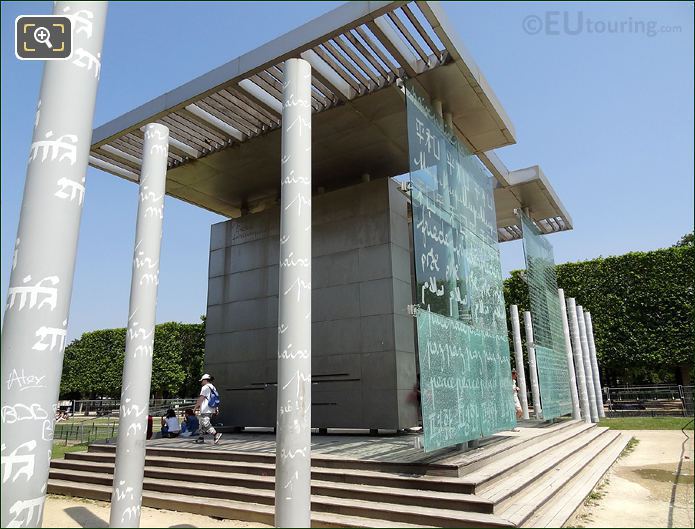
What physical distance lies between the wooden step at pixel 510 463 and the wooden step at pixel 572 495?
2.18 feet

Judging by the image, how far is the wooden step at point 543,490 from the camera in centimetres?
558

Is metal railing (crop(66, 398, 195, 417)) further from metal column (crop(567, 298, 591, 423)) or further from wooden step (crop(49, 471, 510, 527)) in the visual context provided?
metal column (crop(567, 298, 591, 423))

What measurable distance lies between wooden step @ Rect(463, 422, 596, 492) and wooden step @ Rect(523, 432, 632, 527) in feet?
2.18

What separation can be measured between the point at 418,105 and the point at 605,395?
20522mm

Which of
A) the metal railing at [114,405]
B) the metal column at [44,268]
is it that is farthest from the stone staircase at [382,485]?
the metal railing at [114,405]

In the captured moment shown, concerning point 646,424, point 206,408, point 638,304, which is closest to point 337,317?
point 206,408

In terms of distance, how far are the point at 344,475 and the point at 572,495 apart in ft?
11.0

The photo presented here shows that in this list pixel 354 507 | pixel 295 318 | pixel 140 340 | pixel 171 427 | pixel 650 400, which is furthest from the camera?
pixel 650 400

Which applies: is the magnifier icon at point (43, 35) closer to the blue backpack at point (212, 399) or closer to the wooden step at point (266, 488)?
the wooden step at point (266, 488)

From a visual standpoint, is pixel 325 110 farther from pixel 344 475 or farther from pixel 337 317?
pixel 344 475

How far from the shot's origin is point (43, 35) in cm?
333

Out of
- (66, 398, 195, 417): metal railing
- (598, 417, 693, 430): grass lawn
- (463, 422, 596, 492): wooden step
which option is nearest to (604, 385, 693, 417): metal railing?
(598, 417, 693, 430): grass lawn

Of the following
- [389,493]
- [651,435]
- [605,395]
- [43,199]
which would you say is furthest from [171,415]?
[605,395]

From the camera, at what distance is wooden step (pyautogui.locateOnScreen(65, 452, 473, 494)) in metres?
6.16
